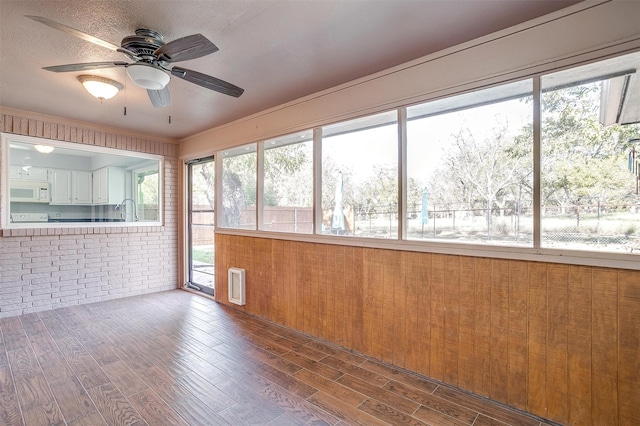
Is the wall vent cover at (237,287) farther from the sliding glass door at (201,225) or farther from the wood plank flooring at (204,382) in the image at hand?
the sliding glass door at (201,225)

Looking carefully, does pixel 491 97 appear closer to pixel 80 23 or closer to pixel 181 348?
pixel 80 23

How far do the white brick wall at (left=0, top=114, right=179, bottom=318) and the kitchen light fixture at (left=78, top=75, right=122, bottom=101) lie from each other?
193 cm

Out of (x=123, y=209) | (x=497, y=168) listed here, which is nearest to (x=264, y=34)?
(x=497, y=168)

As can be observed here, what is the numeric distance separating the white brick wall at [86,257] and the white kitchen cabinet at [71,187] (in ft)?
1.43

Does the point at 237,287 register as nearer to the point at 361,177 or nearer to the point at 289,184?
the point at 289,184

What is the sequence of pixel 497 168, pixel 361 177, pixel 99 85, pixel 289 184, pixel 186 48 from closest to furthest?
pixel 186 48 → pixel 497 168 → pixel 99 85 → pixel 361 177 → pixel 289 184

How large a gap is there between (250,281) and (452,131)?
2.96 m

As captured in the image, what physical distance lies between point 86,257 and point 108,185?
1.12m

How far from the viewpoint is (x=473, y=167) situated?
2377 mm

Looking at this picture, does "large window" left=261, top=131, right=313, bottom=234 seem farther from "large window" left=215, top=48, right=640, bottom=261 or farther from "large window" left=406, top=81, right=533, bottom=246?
"large window" left=406, top=81, right=533, bottom=246

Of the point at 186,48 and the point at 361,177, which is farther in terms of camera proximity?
the point at 361,177

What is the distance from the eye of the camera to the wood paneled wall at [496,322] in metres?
1.80

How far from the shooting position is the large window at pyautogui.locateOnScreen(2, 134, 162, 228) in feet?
13.0

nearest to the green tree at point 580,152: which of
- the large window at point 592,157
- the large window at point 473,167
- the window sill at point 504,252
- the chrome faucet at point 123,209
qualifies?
the large window at point 592,157
